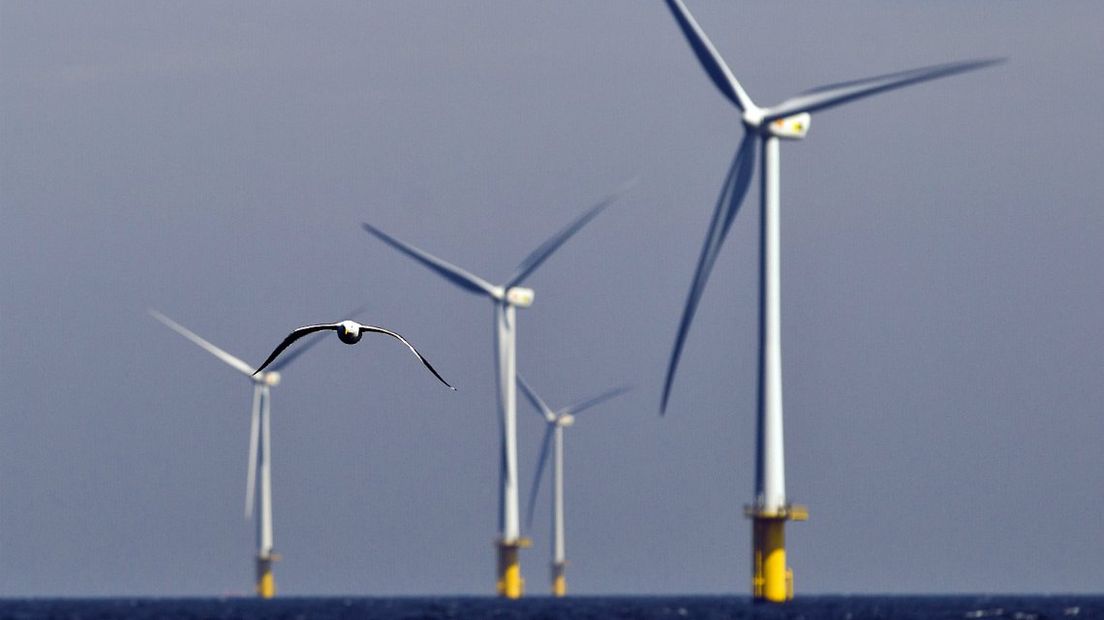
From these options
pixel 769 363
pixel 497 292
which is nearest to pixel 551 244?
pixel 769 363

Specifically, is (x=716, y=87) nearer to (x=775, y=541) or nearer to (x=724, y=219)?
(x=724, y=219)

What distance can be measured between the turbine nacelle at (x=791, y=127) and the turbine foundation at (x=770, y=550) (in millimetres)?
22782

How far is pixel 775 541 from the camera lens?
15512 cm

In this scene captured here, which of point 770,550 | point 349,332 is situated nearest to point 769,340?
point 770,550

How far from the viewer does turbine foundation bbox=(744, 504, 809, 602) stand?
506 ft

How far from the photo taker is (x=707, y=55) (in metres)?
135

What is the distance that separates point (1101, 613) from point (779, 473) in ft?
144

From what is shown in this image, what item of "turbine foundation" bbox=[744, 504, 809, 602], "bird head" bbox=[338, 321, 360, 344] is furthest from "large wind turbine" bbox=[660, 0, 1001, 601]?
"bird head" bbox=[338, 321, 360, 344]

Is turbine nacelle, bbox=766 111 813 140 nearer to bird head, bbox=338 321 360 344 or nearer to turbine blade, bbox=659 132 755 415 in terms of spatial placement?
turbine blade, bbox=659 132 755 415

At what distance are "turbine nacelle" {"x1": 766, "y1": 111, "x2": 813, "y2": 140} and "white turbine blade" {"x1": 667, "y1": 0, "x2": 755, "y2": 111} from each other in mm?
8216

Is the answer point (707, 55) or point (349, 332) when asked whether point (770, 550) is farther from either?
point (349, 332)

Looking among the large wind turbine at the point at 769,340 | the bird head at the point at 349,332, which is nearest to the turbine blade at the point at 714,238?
the large wind turbine at the point at 769,340

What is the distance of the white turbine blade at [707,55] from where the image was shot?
431ft

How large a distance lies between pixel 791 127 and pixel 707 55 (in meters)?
22.8
